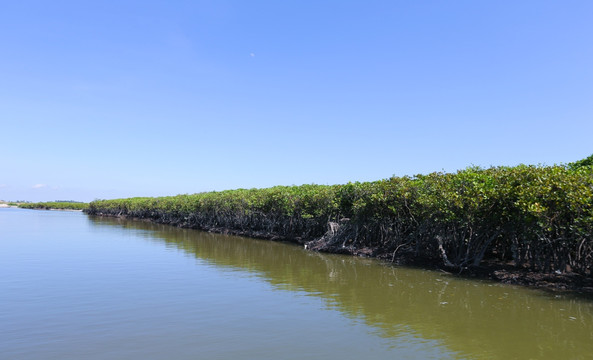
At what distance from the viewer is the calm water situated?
613cm

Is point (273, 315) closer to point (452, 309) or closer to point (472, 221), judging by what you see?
point (452, 309)

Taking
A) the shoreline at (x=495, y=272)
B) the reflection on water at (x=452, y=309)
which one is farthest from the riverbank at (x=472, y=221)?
the reflection on water at (x=452, y=309)

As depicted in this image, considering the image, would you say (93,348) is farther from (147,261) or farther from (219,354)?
(147,261)

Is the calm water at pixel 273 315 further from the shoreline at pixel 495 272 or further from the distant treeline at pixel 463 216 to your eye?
the distant treeline at pixel 463 216

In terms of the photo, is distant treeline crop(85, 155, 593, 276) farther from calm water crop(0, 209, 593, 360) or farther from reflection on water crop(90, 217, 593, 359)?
calm water crop(0, 209, 593, 360)

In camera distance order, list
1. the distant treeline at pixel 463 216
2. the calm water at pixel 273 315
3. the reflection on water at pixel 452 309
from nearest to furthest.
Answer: the calm water at pixel 273 315
the reflection on water at pixel 452 309
the distant treeline at pixel 463 216

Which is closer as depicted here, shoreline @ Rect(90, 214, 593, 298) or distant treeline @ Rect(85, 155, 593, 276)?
distant treeline @ Rect(85, 155, 593, 276)

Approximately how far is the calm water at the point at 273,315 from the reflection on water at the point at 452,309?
31 mm

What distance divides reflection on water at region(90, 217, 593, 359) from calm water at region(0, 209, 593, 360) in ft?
0.10

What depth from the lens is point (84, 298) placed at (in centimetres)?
927

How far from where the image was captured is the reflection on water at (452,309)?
21.4 feet

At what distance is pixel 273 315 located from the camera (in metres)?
8.04

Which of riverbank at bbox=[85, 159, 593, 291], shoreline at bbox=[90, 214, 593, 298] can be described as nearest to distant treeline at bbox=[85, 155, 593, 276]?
riverbank at bbox=[85, 159, 593, 291]

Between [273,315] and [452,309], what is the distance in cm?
427
